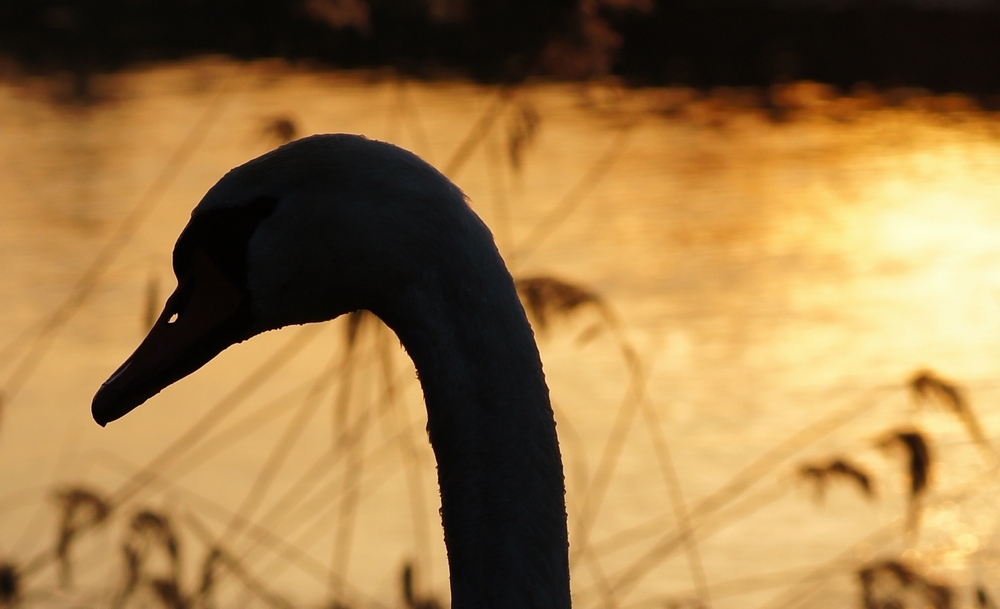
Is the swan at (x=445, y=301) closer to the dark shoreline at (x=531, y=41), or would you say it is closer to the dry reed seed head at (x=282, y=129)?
the dry reed seed head at (x=282, y=129)

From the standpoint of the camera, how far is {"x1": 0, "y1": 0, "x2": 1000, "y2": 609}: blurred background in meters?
3.38

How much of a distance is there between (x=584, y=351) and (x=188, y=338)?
15.4 ft

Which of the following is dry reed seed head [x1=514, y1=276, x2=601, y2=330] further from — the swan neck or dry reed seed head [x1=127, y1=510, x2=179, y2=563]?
the swan neck

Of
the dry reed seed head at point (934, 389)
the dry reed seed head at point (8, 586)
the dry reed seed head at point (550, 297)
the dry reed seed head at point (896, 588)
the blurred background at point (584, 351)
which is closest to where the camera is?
the dry reed seed head at point (550, 297)

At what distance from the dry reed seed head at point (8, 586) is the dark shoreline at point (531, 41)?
11.5 metres

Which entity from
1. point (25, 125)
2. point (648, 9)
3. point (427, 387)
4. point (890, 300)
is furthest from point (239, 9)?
point (427, 387)

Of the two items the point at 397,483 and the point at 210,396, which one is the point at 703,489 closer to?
the point at 397,483

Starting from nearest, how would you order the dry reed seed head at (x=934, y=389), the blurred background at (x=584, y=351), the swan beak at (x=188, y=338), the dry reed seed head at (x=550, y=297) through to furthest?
the swan beak at (x=188, y=338)
the dry reed seed head at (x=550, y=297)
the dry reed seed head at (x=934, y=389)
the blurred background at (x=584, y=351)

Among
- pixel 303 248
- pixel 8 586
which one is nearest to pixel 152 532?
pixel 8 586

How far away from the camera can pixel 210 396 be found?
573cm

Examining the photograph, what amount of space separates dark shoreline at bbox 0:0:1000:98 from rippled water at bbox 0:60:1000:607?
4.02 meters

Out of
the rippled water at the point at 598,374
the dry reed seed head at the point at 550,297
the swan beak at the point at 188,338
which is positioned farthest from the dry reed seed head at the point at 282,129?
the swan beak at the point at 188,338

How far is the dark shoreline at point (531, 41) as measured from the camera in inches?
627

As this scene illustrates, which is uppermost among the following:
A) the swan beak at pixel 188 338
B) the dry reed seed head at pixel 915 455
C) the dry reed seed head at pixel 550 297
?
the dry reed seed head at pixel 550 297
